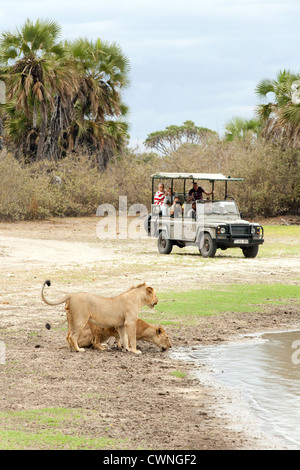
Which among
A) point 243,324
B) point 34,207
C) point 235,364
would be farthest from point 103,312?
point 34,207

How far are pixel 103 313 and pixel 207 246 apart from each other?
471 inches

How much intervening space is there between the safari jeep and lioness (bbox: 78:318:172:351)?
11.0 meters

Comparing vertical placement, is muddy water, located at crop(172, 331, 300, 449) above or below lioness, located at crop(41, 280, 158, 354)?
below

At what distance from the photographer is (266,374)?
302 inches

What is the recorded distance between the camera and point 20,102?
115 ft

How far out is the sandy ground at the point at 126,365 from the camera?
18.2ft

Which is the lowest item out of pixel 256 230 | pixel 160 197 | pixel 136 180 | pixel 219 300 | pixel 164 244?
pixel 219 300

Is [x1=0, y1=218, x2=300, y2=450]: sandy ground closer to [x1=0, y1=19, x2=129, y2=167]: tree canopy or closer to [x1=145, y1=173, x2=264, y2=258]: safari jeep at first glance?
[x1=145, y1=173, x2=264, y2=258]: safari jeep

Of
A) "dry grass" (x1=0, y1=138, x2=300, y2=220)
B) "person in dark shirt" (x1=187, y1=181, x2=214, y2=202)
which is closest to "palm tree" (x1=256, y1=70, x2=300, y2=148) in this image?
"dry grass" (x1=0, y1=138, x2=300, y2=220)

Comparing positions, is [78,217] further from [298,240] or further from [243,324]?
[243,324]

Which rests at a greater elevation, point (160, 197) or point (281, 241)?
point (160, 197)

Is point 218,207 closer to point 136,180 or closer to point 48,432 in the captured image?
point 48,432

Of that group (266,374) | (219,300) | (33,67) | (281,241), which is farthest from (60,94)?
(266,374)

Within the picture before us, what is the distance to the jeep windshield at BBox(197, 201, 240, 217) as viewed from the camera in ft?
66.2
